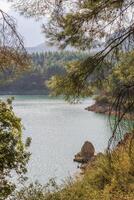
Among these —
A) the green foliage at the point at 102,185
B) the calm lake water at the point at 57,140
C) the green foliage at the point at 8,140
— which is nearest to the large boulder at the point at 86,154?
the calm lake water at the point at 57,140

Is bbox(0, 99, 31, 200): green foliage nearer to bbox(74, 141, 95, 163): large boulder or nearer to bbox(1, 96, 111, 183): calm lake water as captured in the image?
bbox(1, 96, 111, 183): calm lake water

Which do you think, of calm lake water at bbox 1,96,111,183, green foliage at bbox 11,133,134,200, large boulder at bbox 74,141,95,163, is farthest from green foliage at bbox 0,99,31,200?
large boulder at bbox 74,141,95,163

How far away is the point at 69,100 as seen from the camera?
27.7 ft

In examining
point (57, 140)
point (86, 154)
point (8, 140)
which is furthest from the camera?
point (57, 140)

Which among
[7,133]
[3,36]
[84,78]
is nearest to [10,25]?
[3,36]

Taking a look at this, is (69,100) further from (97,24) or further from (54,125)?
(54,125)

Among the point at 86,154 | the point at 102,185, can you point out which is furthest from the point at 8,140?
the point at 86,154

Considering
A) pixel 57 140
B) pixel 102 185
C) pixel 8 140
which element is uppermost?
pixel 8 140

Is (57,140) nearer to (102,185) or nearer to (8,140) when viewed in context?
(102,185)

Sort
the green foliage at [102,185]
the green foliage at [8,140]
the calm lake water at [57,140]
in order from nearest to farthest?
1. the green foliage at [8,140]
2. the green foliage at [102,185]
3. the calm lake water at [57,140]

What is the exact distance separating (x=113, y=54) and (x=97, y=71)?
460 millimetres

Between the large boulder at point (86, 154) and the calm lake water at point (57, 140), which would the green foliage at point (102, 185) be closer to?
the calm lake water at point (57, 140)

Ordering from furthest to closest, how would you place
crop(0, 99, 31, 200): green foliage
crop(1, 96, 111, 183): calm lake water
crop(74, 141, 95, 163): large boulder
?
crop(74, 141, 95, 163): large boulder
crop(1, 96, 111, 183): calm lake water
crop(0, 99, 31, 200): green foliage

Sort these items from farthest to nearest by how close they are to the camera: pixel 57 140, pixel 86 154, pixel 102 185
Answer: pixel 57 140
pixel 86 154
pixel 102 185
